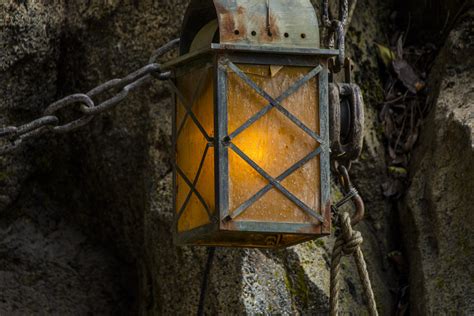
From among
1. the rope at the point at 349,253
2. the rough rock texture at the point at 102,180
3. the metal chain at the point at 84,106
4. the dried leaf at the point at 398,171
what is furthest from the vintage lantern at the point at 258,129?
the dried leaf at the point at 398,171

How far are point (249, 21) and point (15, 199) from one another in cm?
169

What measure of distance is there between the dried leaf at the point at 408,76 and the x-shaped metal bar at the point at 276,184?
5.32 feet

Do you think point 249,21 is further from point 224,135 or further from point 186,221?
point 186,221

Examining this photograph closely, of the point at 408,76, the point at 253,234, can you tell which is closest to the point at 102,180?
the point at 408,76

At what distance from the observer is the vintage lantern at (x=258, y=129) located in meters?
3.37

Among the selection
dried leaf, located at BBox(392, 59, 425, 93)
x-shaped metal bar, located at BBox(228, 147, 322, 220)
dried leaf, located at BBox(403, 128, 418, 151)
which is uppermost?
dried leaf, located at BBox(392, 59, 425, 93)

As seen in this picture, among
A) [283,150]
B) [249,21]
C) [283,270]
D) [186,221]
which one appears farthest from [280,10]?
[283,270]

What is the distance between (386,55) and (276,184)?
174 cm

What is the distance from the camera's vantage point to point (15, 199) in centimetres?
484

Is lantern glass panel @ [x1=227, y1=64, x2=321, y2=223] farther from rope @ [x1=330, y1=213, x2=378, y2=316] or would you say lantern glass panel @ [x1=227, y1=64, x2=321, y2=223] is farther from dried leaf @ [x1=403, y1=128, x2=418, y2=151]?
dried leaf @ [x1=403, y1=128, x2=418, y2=151]

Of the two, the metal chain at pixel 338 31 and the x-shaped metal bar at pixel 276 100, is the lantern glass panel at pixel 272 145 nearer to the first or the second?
the x-shaped metal bar at pixel 276 100

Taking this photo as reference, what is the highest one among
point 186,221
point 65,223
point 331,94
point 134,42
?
point 134,42

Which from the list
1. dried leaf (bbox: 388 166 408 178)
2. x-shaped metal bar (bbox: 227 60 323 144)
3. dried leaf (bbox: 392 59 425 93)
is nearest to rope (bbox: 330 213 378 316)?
x-shaped metal bar (bbox: 227 60 323 144)

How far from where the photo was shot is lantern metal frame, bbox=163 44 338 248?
335 centimetres
